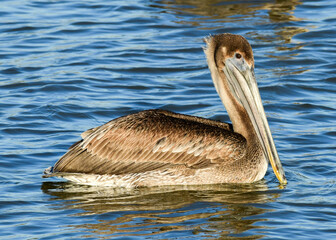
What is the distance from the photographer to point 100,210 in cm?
748

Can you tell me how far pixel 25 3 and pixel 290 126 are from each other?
330 inches

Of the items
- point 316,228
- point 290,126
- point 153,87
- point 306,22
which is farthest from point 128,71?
point 316,228

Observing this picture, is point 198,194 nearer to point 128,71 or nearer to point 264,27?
point 128,71

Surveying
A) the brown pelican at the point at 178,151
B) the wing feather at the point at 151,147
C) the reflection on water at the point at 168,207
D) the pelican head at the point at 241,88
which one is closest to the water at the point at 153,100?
the reflection on water at the point at 168,207

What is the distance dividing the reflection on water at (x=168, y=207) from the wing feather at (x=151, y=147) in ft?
0.84

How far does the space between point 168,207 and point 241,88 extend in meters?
1.53

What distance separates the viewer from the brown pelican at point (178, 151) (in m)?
8.07

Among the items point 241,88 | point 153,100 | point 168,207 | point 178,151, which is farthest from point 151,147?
point 153,100

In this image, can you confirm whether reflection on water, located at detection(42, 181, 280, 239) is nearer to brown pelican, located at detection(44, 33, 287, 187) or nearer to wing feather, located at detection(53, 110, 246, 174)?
brown pelican, located at detection(44, 33, 287, 187)

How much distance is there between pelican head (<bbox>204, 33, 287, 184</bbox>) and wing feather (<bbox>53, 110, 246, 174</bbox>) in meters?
0.27

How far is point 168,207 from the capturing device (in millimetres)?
7539

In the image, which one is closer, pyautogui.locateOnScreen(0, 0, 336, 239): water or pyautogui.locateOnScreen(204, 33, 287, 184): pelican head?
pyautogui.locateOnScreen(0, 0, 336, 239): water

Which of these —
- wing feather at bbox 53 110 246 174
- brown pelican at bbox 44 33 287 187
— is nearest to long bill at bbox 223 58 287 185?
brown pelican at bbox 44 33 287 187

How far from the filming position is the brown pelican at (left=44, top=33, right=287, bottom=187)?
807cm
